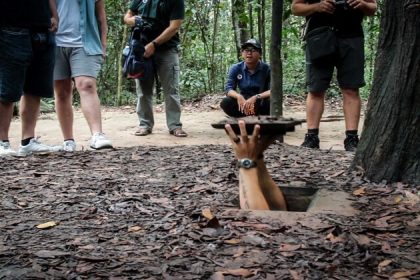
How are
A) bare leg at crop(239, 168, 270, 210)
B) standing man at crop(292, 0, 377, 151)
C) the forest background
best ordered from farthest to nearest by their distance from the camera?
the forest background, standing man at crop(292, 0, 377, 151), bare leg at crop(239, 168, 270, 210)

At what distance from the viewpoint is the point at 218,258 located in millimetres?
2172

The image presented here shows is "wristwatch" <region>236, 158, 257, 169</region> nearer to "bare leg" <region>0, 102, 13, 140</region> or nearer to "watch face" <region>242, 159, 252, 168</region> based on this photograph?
"watch face" <region>242, 159, 252, 168</region>

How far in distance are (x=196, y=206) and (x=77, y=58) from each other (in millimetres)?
2376

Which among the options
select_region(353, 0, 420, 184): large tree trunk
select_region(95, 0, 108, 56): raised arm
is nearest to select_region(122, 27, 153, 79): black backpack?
select_region(95, 0, 108, 56): raised arm

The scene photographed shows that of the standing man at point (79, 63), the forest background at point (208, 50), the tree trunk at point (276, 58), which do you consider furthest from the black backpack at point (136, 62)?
the forest background at point (208, 50)

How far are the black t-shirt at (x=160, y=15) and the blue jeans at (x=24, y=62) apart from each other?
1687mm

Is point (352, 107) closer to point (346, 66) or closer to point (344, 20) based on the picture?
point (346, 66)

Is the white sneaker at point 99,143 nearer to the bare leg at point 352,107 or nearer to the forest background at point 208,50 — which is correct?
the bare leg at point 352,107

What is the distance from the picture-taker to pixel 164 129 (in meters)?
6.97

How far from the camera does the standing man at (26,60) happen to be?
4.28 m

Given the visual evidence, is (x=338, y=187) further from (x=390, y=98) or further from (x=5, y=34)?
(x=5, y=34)

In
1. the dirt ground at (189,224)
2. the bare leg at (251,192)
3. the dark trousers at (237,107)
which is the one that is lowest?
the dirt ground at (189,224)

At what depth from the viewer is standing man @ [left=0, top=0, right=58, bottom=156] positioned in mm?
4284

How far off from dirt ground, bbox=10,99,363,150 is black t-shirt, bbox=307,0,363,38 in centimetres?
117
